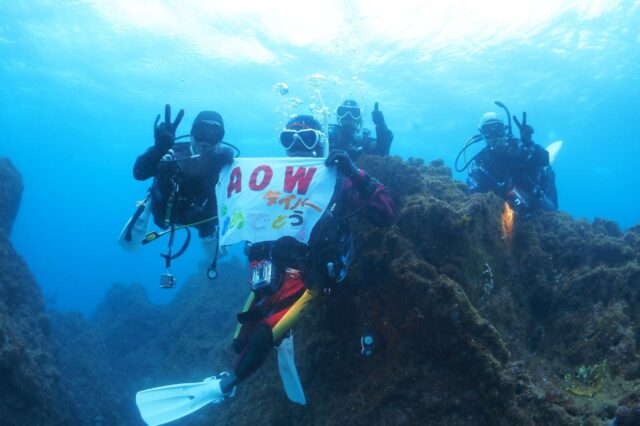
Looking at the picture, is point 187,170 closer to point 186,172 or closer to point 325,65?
point 186,172

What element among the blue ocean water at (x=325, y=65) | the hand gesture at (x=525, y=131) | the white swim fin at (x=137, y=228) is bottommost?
the white swim fin at (x=137, y=228)

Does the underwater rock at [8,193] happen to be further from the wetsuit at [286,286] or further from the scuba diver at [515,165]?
the scuba diver at [515,165]

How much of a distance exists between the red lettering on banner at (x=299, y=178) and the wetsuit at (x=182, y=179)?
39.2 inches

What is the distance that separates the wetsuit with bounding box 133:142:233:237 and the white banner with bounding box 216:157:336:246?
62 centimetres

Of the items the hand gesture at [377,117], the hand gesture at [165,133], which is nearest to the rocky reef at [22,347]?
the hand gesture at [165,133]

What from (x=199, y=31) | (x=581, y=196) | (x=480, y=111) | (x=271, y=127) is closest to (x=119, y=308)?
(x=199, y=31)

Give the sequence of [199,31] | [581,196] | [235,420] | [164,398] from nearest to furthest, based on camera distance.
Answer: [164,398] < [235,420] < [199,31] < [581,196]

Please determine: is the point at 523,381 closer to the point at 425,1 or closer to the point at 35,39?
the point at 425,1

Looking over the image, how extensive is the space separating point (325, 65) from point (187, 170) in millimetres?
19591

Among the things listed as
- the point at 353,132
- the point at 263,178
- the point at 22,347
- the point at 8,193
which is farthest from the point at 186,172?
the point at 8,193

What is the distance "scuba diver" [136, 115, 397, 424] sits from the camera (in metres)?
4.30

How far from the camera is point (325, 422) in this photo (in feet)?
14.6

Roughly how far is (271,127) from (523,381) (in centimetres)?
3374

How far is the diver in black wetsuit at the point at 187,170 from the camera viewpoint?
518 centimetres
